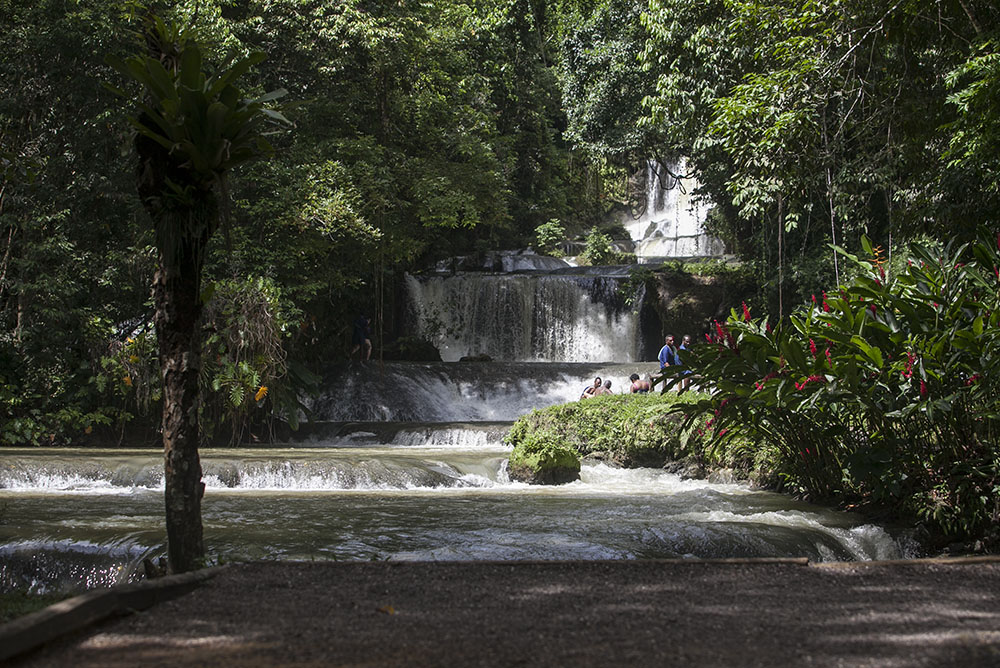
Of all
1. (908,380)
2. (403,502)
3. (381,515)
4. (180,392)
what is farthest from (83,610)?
(403,502)

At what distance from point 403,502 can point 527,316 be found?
14929mm

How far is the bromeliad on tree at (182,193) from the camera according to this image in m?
5.06

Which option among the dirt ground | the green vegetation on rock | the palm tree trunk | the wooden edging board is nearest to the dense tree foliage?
the palm tree trunk

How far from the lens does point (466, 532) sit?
7.86 m

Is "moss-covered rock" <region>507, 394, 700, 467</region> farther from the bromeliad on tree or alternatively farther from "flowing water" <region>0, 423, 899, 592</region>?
the bromeliad on tree

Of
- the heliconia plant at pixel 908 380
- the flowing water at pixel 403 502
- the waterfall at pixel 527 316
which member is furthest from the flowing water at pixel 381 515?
the waterfall at pixel 527 316

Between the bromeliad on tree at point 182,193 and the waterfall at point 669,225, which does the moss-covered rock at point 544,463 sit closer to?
the bromeliad on tree at point 182,193

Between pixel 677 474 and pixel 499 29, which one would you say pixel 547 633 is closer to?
pixel 677 474

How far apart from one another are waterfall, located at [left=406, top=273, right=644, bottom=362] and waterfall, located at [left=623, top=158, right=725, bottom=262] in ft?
21.3

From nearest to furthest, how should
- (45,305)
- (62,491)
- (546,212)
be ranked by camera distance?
(62,491) → (45,305) → (546,212)

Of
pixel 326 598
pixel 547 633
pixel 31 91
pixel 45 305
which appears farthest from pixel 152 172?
pixel 31 91

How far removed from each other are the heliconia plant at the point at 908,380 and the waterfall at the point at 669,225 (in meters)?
22.3

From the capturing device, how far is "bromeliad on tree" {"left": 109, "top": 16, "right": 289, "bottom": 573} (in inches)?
199

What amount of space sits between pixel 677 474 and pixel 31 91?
42.6 feet
